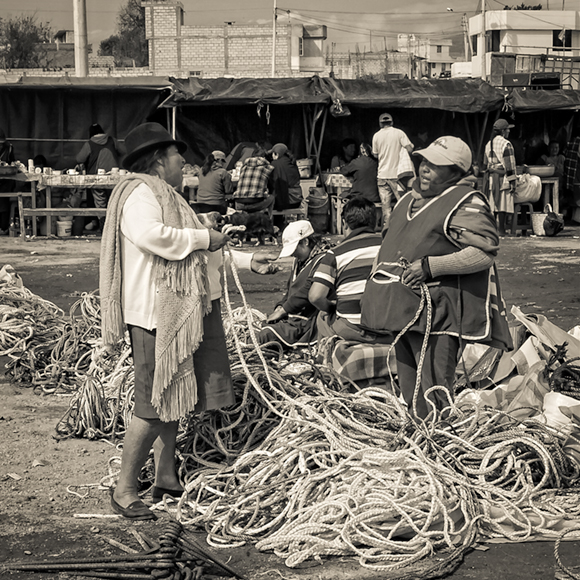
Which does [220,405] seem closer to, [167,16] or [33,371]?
[33,371]

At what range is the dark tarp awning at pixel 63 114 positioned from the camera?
16172mm

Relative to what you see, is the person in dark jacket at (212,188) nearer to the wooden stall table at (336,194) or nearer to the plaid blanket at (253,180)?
the plaid blanket at (253,180)

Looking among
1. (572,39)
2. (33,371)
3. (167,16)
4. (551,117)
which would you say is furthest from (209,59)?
(33,371)

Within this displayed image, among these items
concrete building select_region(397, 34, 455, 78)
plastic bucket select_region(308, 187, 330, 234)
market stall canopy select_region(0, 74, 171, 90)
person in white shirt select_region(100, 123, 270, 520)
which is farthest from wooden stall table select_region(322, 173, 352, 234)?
concrete building select_region(397, 34, 455, 78)

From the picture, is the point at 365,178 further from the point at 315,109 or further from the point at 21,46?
the point at 21,46

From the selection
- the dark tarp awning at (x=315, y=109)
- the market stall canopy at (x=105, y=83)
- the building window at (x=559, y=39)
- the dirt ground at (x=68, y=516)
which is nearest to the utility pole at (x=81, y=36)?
the market stall canopy at (x=105, y=83)

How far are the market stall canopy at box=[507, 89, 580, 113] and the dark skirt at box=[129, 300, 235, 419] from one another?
1362cm

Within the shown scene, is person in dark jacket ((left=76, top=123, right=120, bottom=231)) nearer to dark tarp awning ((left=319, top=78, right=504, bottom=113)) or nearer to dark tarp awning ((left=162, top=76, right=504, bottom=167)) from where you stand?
dark tarp awning ((left=162, top=76, right=504, bottom=167))

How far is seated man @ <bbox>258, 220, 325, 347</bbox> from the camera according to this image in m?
5.72

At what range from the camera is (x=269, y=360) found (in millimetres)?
4988

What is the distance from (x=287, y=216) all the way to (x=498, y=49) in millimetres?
39193

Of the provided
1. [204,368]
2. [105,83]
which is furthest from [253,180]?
[204,368]

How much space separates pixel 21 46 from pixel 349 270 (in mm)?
58108

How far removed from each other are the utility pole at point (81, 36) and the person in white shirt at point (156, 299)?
15.8 metres
